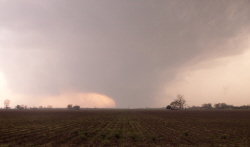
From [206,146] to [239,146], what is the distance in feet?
10.7

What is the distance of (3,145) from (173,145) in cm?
1641

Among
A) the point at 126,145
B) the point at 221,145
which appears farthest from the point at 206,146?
the point at 126,145

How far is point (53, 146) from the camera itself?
15.4m

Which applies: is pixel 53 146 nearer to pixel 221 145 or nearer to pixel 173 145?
pixel 173 145

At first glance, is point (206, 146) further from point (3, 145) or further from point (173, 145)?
point (3, 145)

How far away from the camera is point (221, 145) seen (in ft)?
53.4

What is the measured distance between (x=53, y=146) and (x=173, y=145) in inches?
459

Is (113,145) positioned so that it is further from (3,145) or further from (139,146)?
(3,145)

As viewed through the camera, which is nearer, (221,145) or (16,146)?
(16,146)

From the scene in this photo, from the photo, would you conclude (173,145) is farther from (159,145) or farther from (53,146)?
(53,146)

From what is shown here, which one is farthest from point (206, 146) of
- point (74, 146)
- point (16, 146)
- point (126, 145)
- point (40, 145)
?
point (16, 146)

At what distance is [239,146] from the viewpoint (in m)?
15.9

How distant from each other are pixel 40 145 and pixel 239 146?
63.7 ft

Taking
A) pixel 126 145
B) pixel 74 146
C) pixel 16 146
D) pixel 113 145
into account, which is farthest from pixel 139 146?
pixel 16 146
